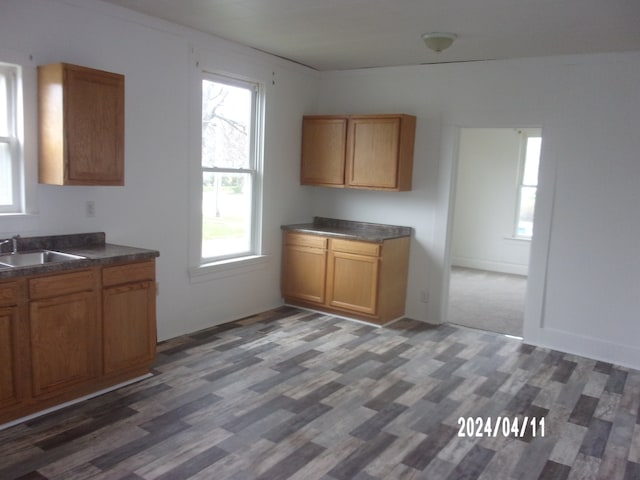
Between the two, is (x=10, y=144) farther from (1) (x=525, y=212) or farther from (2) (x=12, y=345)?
(1) (x=525, y=212)

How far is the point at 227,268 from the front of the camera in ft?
16.0

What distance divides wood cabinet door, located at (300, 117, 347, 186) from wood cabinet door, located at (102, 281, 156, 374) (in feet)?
8.10

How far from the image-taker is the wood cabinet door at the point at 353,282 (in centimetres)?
499

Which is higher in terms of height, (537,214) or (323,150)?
(323,150)

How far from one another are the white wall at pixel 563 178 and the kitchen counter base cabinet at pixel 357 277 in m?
0.32

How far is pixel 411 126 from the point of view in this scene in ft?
16.9

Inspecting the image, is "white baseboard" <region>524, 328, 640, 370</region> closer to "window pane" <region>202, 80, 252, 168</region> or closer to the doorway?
the doorway

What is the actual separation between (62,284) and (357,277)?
9.13 feet

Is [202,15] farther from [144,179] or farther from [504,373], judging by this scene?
[504,373]

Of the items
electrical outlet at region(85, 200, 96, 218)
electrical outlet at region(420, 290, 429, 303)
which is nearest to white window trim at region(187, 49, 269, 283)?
electrical outlet at region(85, 200, 96, 218)

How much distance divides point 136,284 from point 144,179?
0.98m

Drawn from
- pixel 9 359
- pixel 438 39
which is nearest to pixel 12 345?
pixel 9 359

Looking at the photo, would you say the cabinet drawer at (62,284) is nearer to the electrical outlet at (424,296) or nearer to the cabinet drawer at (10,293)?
the cabinet drawer at (10,293)
